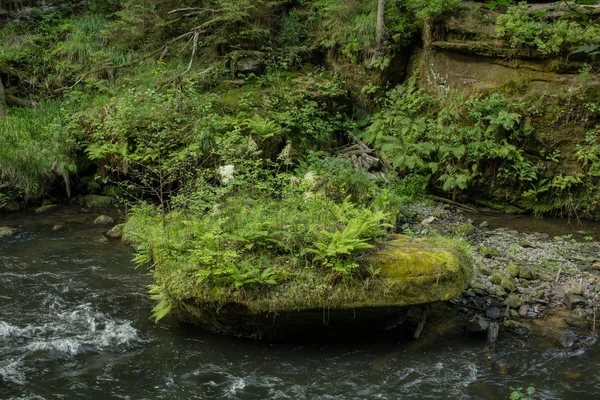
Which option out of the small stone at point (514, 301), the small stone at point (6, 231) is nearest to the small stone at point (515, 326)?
the small stone at point (514, 301)

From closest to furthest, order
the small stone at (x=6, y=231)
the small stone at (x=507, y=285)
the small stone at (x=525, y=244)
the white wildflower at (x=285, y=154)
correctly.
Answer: the small stone at (x=507, y=285)
the white wildflower at (x=285, y=154)
the small stone at (x=525, y=244)
the small stone at (x=6, y=231)

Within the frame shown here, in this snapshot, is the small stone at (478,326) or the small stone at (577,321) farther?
the small stone at (577,321)

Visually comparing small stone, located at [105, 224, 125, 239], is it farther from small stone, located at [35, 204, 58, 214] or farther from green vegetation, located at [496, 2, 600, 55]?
green vegetation, located at [496, 2, 600, 55]

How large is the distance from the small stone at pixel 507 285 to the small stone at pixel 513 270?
40 cm

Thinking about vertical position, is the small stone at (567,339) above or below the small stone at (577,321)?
below

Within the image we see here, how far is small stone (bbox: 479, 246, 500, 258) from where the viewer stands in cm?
959

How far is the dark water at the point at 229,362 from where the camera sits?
19.3ft

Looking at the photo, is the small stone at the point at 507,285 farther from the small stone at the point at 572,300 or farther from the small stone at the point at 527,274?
the small stone at the point at 572,300

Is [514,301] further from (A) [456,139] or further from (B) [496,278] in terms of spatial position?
(A) [456,139]

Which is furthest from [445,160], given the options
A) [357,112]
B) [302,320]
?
[302,320]

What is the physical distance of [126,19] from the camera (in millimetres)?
16000

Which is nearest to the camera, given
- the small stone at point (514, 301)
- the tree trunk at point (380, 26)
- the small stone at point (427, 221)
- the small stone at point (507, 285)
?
the small stone at point (514, 301)

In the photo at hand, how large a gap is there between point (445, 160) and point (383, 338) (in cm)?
707

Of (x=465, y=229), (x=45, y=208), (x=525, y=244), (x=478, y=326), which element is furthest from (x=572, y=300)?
(x=45, y=208)
